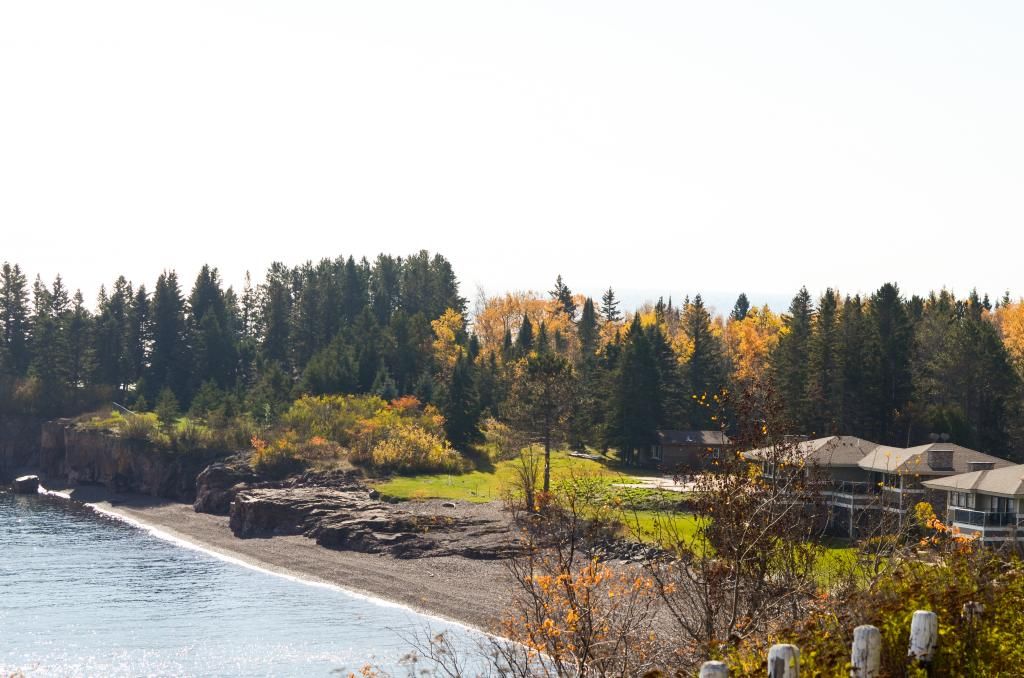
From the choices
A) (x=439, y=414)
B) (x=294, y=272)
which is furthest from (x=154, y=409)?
(x=294, y=272)

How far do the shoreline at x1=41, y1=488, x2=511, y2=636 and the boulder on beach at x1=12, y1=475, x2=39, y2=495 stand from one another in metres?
23.4

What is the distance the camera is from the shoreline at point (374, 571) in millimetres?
51688

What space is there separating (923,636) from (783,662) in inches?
73.1

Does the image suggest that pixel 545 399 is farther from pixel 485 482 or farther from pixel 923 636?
pixel 923 636

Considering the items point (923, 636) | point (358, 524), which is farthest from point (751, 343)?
point (923, 636)

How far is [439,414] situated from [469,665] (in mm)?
51734

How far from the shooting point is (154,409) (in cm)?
10438

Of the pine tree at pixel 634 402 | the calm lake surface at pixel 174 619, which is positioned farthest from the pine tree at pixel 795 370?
the calm lake surface at pixel 174 619

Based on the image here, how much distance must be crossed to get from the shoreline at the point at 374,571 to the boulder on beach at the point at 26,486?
2337 cm

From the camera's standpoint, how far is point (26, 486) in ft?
318

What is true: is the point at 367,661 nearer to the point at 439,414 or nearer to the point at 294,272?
the point at 439,414

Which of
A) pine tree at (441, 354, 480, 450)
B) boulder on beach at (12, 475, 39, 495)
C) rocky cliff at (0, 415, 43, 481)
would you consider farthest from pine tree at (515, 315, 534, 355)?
rocky cliff at (0, 415, 43, 481)

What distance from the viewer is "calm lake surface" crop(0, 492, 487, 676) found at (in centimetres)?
4350

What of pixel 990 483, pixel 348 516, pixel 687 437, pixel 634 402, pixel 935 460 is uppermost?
pixel 634 402
